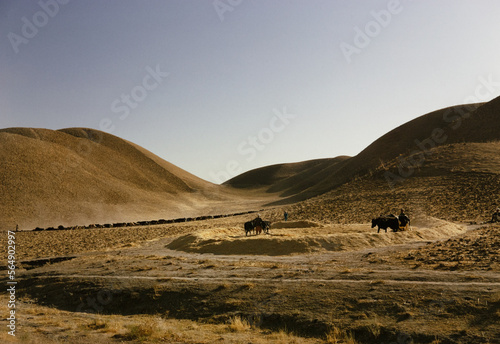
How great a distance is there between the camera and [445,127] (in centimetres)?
9319

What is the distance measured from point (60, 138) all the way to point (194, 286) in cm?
12075

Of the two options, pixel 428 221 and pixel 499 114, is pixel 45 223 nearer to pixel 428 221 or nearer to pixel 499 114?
pixel 428 221

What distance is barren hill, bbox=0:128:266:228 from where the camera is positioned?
79000mm

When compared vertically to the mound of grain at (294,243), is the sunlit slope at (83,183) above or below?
above

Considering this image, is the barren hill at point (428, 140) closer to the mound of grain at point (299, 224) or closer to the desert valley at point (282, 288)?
the desert valley at point (282, 288)

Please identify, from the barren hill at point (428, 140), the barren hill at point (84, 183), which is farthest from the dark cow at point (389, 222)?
the barren hill at point (84, 183)

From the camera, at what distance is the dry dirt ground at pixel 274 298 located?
35.9ft

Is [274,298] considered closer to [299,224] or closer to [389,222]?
[389,222]

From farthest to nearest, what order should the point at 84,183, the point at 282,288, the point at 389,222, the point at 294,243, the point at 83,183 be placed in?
the point at 84,183 < the point at 83,183 < the point at 389,222 < the point at 294,243 < the point at 282,288

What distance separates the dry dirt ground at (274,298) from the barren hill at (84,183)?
61884 millimetres

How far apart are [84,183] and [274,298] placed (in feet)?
304

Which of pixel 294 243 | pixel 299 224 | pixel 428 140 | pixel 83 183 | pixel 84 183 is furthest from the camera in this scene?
pixel 84 183

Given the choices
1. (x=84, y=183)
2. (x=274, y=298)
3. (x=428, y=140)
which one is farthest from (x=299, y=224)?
(x=84, y=183)

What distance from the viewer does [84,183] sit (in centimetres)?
9631
